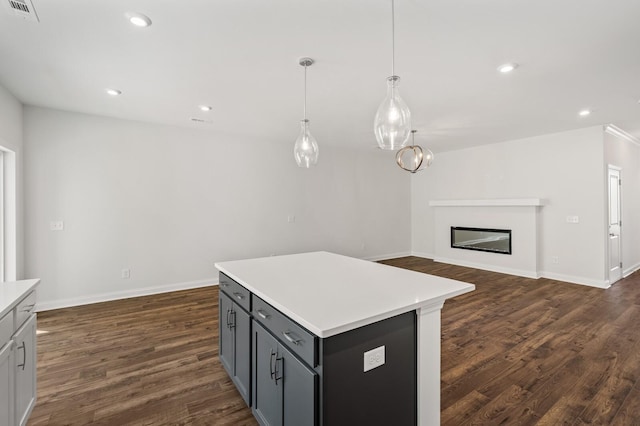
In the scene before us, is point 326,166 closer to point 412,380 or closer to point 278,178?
point 278,178

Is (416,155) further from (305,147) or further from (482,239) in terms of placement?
(305,147)

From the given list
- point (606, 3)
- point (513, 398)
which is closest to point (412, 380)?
point (513, 398)

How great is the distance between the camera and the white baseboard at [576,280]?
4809 millimetres

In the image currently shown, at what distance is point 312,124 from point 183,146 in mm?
2076

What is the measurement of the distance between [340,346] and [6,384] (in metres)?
1.68

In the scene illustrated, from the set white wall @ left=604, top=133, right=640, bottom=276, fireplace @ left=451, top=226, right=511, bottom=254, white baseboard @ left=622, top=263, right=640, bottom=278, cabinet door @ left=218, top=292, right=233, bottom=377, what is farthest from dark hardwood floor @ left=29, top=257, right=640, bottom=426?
white wall @ left=604, top=133, right=640, bottom=276

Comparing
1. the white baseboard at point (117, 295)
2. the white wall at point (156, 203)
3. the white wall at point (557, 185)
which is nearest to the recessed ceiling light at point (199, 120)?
the white wall at point (156, 203)

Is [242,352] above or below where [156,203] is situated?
below

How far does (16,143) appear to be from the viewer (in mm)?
3512

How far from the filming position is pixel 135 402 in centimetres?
211

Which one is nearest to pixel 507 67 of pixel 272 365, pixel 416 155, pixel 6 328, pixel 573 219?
pixel 416 155

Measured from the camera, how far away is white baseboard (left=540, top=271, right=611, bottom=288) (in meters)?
4.81

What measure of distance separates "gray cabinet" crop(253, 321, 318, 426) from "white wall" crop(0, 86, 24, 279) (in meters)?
3.54

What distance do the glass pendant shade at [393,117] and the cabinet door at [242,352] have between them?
150 cm
